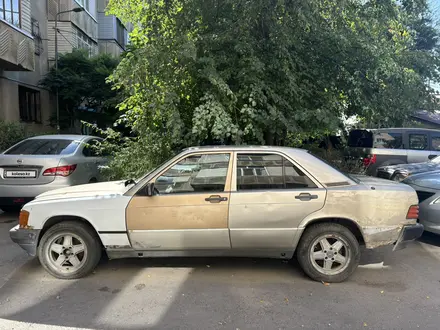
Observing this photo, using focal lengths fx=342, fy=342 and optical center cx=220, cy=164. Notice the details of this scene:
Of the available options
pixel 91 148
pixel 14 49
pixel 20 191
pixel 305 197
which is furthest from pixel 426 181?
pixel 14 49

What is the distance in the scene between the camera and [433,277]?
417 centimetres

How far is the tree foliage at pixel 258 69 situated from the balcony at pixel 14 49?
668cm

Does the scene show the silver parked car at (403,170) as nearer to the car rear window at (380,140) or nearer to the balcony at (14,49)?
the car rear window at (380,140)

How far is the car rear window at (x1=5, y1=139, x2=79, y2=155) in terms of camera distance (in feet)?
21.6

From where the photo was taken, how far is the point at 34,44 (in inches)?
563

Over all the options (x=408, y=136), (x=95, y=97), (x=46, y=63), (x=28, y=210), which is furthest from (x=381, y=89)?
(x=46, y=63)

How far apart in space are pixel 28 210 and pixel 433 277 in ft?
16.1

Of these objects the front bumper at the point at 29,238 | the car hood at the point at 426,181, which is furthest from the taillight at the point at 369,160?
the front bumper at the point at 29,238

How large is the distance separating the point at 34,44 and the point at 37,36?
2.61 meters

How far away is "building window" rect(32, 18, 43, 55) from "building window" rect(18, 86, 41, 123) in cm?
198

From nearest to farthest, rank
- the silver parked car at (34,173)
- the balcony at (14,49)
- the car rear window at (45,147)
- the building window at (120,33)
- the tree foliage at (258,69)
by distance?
the tree foliage at (258,69) → the silver parked car at (34,173) → the car rear window at (45,147) → the balcony at (14,49) → the building window at (120,33)

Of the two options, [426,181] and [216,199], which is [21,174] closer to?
[216,199]

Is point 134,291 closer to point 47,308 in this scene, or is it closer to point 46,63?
point 47,308

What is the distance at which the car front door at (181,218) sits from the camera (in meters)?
3.84
